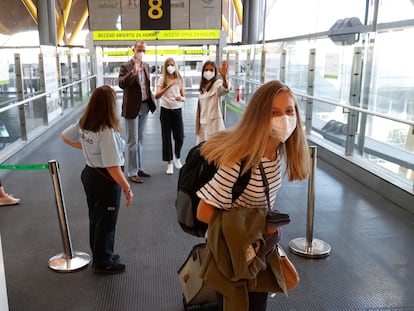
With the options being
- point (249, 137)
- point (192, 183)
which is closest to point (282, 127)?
point (249, 137)

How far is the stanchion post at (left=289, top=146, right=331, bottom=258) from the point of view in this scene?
11.0 feet

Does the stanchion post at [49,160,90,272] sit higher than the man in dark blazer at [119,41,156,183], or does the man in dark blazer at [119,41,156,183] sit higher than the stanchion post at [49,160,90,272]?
the man in dark blazer at [119,41,156,183]

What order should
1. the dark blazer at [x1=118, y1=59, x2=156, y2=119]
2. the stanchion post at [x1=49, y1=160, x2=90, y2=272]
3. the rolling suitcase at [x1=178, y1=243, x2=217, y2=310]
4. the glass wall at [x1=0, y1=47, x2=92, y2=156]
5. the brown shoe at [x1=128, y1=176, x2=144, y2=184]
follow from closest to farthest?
the rolling suitcase at [x1=178, y1=243, x2=217, y2=310]
the stanchion post at [x1=49, y1=160, x2=90, y2=272]
the dark blazer at [x1=118, y1=59, x2=156, y2=119]
the brown shoe at [x1=128, y1=176, x2=144, y2=184]
the glass wall at [x1=0, y1=47, x2=92, y2=156]

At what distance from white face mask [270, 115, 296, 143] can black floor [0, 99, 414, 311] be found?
138 centimetres

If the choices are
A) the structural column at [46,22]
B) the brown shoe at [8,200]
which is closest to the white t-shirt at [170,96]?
the brown shoe at [8,200]

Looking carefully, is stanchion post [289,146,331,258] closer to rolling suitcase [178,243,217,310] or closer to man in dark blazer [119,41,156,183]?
rolling suitcase [178,243,217,310]

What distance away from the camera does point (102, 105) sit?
9.00 feet

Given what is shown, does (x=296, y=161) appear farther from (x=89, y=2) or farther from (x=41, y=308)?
(x=89, y=2)

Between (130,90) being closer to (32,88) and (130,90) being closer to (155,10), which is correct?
(32,88)

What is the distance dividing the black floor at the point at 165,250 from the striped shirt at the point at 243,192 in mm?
1207

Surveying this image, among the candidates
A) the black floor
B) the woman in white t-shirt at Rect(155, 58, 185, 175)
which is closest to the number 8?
the woman in white t-shirt at Rect(155, 58, 185, 175)

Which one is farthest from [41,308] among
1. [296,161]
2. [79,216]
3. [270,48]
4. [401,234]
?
[270,48]

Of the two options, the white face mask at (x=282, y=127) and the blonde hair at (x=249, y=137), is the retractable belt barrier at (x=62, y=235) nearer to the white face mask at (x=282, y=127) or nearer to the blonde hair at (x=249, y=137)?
the blonde hair at (x=249, y=137)

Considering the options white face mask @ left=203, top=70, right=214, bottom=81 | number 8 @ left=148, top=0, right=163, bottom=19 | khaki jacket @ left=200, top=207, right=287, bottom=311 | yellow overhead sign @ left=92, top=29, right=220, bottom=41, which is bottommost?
khaki jacket @ left=200, top=207, right=287, bottom=311
